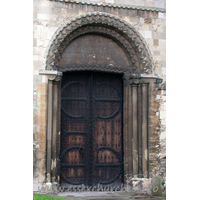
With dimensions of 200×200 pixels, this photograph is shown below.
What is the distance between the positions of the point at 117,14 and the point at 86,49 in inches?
46.0

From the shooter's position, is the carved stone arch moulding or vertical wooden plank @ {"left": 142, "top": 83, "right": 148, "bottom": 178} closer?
the carved stone arch moulding

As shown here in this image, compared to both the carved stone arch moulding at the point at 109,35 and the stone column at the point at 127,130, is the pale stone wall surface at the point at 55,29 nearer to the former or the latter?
the carved stone arch moulding at the point at 109,35

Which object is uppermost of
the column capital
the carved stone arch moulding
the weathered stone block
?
the carved stone arch moulding

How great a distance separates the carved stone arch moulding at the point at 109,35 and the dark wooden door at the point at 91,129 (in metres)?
0.53

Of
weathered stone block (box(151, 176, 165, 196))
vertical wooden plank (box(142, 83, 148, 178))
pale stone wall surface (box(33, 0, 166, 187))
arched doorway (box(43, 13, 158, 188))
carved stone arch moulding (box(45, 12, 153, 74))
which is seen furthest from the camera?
vertical wooden plank (box(142, 83, 148, 178))

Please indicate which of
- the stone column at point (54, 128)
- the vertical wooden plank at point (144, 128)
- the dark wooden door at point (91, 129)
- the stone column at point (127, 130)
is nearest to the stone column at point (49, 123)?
the stone column at point (54, 128)

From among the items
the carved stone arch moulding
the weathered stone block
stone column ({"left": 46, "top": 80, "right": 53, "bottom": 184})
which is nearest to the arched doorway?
the carved stone arch moulding

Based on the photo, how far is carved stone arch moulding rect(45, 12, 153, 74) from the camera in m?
6.79

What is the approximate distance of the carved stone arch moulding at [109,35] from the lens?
6789 millimetres

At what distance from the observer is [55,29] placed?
22.3ft

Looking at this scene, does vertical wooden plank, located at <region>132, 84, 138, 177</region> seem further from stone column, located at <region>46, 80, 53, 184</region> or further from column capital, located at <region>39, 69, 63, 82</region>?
stone column, located at <region>46, 80, 53, 184</region>

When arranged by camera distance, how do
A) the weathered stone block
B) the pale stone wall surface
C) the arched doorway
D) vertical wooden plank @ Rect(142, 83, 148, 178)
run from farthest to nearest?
vertical wooden plank @ Rect(142, 83, 148, 178)
the arched doorway
the pale stone wall surface
the weathered stone block

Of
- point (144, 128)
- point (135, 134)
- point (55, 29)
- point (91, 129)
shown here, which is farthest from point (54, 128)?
point (55, 29)

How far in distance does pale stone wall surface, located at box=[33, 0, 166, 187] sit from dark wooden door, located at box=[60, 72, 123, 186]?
2.14 ft
